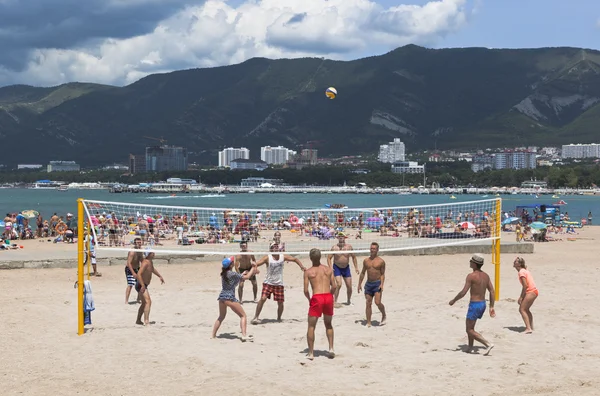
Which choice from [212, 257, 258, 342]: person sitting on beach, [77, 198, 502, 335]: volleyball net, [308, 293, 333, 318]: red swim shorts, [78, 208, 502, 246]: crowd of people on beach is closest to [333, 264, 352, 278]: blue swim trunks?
[77, 198, 502, 335]: volleyball net

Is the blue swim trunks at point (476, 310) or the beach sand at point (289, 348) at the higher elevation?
the blue swim trunks at point (476, 310)

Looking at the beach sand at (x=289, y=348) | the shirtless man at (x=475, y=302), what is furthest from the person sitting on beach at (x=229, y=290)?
the shirtless man at (x=475, y=302)

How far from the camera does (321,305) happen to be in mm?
9734

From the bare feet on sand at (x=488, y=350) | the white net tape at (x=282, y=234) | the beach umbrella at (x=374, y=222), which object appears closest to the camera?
the bare feet on sand at (x=488, y=350)

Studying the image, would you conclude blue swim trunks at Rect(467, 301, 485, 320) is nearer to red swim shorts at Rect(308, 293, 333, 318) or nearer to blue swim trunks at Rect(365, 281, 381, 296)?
blue swim trunks at Rect(365, 281, 381, 296)

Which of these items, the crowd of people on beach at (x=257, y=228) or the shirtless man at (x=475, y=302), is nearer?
the shirtless man at (x=475, y=302)

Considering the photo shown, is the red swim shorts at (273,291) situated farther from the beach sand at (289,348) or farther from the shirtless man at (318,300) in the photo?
the shirtless man at (318,300)

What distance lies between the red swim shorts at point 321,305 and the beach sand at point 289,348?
27.6 inches

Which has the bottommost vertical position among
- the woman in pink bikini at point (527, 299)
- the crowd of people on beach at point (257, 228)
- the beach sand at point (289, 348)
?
the beach sand at point (289, 348)

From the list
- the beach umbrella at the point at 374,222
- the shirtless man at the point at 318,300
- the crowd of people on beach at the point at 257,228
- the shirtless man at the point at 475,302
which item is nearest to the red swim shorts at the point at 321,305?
the shirtless man at the point at 318,300

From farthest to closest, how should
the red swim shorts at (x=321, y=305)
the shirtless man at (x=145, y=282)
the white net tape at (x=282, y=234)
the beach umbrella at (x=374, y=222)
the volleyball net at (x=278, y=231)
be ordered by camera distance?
the beach umbrella at (x=374, y=222) < the white net tape at (x=282, y=234) < the volleyball net at (x=278, y=231) < the shirtless man at (x=145, y=282) < the red swim shorts at (x=321, y=305)

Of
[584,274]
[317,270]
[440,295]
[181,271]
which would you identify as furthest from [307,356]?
Result: [584,274]

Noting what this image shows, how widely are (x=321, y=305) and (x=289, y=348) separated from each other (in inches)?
48.8

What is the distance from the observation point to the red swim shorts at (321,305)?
383 inches
